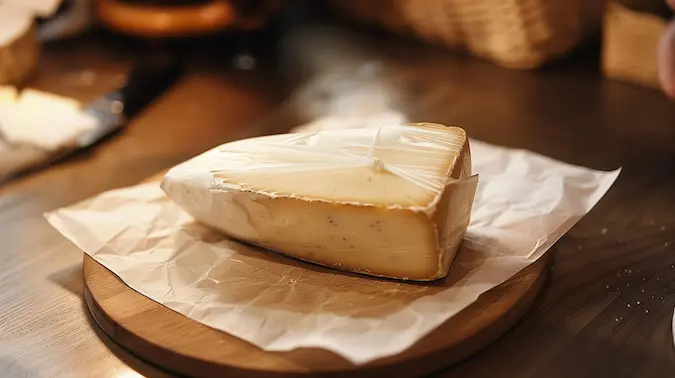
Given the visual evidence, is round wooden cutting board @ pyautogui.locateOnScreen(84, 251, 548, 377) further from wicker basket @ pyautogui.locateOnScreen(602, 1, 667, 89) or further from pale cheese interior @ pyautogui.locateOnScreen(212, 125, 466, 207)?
wicker basket @ pyautogui.locateOnScreen(602, 1, 667, 89)

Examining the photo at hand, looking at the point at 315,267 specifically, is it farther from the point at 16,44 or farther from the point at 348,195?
the point at 16,44

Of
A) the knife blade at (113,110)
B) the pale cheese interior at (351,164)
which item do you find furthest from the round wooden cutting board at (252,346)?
the knife blade at (113,110)

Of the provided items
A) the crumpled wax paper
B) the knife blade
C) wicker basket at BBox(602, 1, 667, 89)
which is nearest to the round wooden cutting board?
the crumpled wax paper

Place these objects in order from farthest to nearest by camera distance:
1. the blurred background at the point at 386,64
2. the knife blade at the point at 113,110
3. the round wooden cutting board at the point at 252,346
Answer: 1. the blurred background at the point at 386,64
2. the knife blade at the point at 113,110
3. the round wooden cutting board at the point at 252,346

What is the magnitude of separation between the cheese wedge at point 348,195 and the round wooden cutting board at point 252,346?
0.07 metres

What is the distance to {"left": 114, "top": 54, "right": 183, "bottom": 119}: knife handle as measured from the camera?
3.91ft

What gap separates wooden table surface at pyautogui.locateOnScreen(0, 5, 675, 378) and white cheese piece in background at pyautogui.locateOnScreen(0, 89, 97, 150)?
39 millimetres

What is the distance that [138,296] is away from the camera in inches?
28.5

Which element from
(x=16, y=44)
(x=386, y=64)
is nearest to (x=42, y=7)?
(x=16, y=44)

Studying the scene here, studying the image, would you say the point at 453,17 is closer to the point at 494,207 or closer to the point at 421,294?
the point at 494,207

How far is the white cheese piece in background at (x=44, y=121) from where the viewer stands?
108 cm

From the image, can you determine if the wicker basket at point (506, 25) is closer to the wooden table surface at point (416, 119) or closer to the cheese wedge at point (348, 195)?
the wooden table surface at point (416, 119)

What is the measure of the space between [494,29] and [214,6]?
46cm

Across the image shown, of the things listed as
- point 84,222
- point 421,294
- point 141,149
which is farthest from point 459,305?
point 141,149
